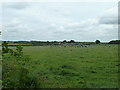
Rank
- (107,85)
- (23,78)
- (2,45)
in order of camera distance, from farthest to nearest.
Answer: (107,85), (23,78), (2,45)

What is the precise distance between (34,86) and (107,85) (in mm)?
3947

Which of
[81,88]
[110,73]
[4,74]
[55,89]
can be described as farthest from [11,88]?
[110,73]

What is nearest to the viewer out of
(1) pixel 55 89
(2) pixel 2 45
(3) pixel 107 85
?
Result: (2) pixel 2 45

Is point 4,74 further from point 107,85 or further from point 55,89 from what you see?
point 107,85

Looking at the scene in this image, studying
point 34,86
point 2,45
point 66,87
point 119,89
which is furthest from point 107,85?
point 2,45

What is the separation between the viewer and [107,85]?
1106cm

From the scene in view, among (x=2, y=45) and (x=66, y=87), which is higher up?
(x=2, y=45)

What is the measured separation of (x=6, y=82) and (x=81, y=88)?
12.6ft

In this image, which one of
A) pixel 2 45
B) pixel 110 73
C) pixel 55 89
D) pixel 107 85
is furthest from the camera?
pixel 110 73

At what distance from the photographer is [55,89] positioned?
9852 millimetres

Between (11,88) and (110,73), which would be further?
(110,73)

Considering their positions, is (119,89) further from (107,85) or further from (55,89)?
(55,89)

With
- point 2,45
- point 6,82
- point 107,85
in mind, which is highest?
point 2,45

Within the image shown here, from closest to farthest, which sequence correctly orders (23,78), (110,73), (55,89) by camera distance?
(23,78) < (55,89) < (110,73)
